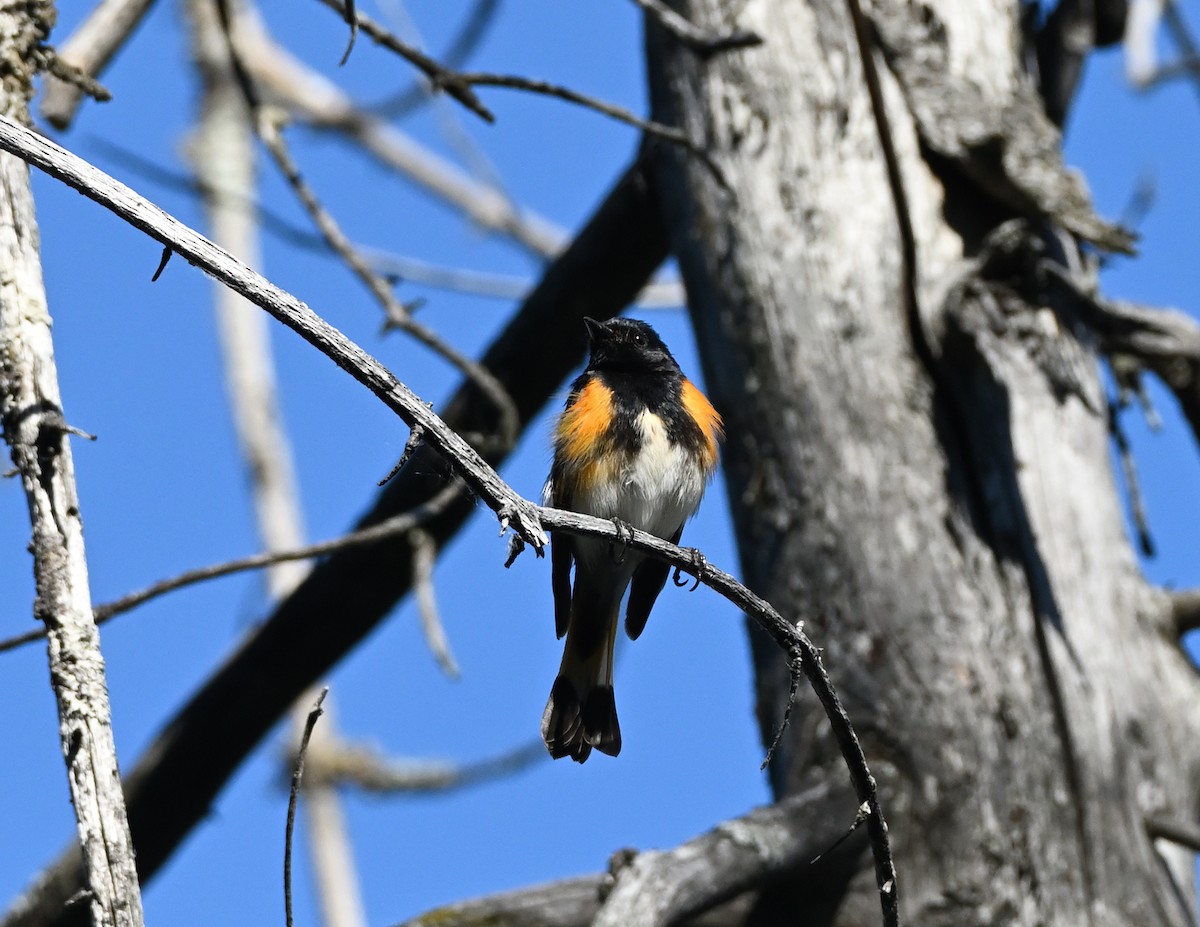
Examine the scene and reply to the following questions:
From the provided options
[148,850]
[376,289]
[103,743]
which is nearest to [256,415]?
[148,850]

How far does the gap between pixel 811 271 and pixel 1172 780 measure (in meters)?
1.65

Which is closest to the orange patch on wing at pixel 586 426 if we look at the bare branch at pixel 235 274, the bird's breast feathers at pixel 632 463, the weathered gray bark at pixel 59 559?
the bird's breast feathers at pixel 632 463

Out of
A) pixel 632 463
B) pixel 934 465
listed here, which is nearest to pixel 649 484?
pixel 632 463

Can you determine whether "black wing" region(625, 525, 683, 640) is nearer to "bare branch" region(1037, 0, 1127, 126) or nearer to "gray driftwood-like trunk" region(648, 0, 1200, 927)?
"gray driftwood-like trunk" region(648, 0, 1200, 927)

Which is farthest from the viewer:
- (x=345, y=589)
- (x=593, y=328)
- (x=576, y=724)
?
(x=345, y=589)

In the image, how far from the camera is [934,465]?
12.3ft

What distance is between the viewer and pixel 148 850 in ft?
16.0

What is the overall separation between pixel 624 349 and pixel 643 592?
2.54ft

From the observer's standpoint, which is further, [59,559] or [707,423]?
[707,423]

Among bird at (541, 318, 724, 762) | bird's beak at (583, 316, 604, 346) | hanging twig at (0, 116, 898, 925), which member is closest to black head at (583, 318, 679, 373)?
bird's beak at (583, 316, 604, 346)

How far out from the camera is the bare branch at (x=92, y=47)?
3688 millimetres

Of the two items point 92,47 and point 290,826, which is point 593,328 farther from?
point 290,826

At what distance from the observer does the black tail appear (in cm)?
326

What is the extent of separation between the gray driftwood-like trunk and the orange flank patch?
1.5 inches
